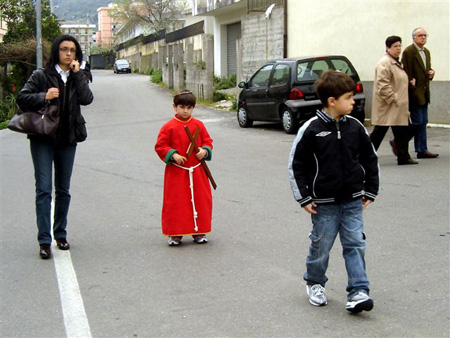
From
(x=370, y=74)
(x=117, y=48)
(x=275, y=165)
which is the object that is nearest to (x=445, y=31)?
(x=370, y=74)

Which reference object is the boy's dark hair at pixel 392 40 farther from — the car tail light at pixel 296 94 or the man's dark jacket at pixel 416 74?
the car tail light at pixel 296 94

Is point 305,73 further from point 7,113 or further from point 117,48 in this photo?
point 117,48

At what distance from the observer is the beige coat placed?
10.6 meters

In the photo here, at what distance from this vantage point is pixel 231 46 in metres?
34.6

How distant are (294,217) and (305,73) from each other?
8998 mm

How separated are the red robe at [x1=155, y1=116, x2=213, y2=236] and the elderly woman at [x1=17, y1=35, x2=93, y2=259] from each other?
31.7 inches

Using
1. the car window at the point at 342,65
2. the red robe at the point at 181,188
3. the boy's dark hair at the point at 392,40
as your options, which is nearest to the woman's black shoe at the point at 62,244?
the red robe at the point at 181,188

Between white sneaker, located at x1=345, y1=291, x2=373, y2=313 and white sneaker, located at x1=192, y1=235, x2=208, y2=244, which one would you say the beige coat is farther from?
white sneaker, located at x1=345, y1=291, x2=373, y2=313

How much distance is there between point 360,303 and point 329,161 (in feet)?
3.00

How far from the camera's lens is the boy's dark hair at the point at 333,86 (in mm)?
4484

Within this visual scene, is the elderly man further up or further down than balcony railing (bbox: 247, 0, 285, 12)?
further down

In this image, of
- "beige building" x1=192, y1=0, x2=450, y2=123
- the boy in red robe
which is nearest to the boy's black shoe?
the boy in red robe

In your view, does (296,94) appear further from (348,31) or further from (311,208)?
(311,208)

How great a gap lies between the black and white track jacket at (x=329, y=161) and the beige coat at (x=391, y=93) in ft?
20.6
